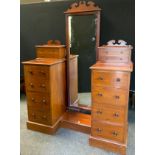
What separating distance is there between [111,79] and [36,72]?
40.4 inches

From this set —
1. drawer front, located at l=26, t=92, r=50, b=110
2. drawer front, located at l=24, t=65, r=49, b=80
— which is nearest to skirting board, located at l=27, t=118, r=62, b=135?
drawer front, located at l=26, t=92, r=50, b=110

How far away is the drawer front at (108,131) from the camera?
1.98 meters

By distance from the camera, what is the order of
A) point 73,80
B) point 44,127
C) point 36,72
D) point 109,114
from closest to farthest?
1. point 109,114
2. point 36,72
3. point 44,127
4. point 73,80

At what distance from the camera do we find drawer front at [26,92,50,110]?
2321 mm

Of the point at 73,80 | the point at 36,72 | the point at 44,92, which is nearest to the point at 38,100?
the point at 44,92

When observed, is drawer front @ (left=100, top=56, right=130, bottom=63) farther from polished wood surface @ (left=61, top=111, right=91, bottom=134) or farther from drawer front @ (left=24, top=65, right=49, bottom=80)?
polished wood surface @ (left=61, top=111, right=91, bottom=134)

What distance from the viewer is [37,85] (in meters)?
2.33

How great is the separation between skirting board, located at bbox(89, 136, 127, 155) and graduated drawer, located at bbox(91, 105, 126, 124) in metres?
0.28

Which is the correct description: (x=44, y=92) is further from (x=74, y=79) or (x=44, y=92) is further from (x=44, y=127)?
(x=74, y=79)

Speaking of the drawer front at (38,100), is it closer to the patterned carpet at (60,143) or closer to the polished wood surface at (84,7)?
the patterned carpet at (60,143)
